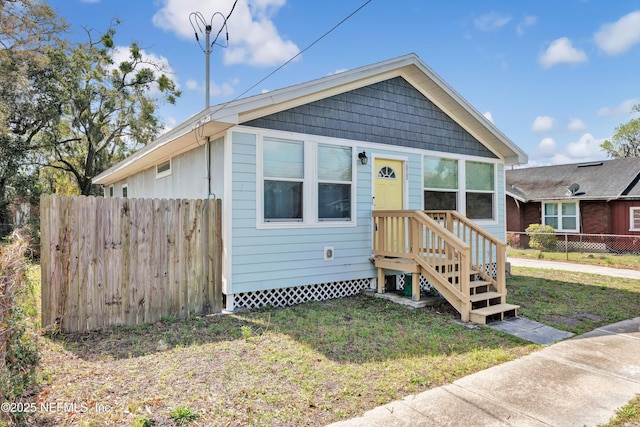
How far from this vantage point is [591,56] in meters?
15.5

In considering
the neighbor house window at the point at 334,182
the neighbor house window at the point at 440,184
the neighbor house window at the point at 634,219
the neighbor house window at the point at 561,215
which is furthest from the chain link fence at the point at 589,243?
the neighbor house window at the point at 334,182

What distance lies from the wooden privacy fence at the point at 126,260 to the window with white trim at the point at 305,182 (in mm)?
965

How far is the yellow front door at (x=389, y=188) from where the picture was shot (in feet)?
23.8

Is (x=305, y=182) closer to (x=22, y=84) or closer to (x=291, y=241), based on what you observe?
(x=291, y=241)

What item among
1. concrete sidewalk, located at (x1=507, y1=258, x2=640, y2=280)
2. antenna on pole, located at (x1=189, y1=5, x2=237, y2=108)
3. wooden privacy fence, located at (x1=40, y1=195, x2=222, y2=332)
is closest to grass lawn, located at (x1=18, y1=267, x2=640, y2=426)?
wooden privacy fence, located at (x1=40, y1=195, x2=222, y2=332)

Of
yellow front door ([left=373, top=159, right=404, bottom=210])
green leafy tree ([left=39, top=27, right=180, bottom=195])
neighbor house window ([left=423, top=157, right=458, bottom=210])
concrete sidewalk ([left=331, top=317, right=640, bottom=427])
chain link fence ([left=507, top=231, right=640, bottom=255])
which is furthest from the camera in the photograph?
green leafy tree ([left=39, top=27, right=180, bottom=195])

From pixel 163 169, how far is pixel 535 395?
8493 millimetres

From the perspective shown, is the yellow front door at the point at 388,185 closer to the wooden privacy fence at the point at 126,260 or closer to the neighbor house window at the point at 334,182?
the neighbor house window at the point at 334,182

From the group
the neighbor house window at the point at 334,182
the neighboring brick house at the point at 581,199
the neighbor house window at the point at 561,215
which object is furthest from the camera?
the neighbor house window at the point at 561,215

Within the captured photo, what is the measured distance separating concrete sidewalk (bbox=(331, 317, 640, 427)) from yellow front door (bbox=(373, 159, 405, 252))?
133 inches

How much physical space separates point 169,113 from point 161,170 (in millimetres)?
15017

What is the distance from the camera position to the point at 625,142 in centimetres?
3594

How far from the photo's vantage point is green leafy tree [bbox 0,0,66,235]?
47.8 ft

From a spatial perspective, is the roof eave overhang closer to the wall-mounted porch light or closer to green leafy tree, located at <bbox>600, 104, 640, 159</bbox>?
the wall-mounted porch light
